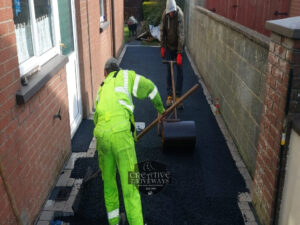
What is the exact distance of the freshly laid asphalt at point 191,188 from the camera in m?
4.02

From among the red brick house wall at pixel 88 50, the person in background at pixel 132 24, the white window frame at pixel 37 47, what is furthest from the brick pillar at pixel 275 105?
the person in background at pixel 132 24

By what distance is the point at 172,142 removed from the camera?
5.34 meters

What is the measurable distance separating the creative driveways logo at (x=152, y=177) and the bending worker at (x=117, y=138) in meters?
0.69

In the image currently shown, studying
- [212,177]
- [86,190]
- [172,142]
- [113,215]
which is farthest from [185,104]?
[113,215]

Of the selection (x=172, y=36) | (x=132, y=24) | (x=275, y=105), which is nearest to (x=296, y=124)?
(x=275, y=105)

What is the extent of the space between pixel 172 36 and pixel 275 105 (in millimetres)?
4715

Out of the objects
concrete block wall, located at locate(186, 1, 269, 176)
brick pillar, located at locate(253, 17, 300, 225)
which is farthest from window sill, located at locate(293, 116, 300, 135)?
concrete block wall, located at locate(186, 1, 269, 176)

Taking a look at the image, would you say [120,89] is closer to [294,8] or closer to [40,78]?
[40,78]

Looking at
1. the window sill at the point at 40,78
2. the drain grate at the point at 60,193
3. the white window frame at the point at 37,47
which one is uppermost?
the white window frame at the point at 37,47

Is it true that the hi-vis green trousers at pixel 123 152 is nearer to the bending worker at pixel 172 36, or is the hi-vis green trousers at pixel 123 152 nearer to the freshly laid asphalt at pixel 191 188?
the freshly laid asphalt at pixel 191 188

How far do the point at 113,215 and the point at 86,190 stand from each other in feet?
3.09

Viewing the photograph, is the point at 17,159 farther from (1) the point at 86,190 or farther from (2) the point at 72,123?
(2) the point at 72,123

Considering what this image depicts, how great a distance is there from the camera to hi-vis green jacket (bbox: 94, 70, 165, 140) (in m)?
3.54

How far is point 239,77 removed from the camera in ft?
18.5
